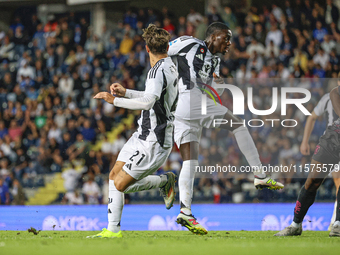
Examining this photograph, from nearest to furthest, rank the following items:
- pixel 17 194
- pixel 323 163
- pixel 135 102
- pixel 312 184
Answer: pixel 135 102
pixel 323 163
pixel 312 184
pixel 17 194

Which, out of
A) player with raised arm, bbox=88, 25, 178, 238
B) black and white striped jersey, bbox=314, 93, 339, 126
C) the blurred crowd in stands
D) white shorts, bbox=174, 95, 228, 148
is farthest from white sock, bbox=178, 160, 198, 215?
the blurred crowd in stands

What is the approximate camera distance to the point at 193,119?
233 inches

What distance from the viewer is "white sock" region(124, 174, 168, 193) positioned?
568cm

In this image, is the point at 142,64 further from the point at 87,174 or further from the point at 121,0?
the point at 87,174

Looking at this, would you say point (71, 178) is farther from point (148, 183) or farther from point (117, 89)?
point (117, 89)

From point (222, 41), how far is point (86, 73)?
9.30 m

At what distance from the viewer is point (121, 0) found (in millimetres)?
16688

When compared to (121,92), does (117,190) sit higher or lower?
lower

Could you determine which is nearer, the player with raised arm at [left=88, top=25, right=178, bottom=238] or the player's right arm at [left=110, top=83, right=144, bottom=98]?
the player's right arm at [left=110, top=83, right=144, bottom=98]

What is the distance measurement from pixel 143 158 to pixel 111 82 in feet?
30.7

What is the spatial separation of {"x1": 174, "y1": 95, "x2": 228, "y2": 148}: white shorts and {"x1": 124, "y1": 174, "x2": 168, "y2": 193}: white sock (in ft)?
1.66

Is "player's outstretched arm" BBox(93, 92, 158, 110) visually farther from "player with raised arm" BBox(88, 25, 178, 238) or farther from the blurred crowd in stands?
the blurred crowd in stands

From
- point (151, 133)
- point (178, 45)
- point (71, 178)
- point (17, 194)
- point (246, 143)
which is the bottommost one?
point (17, 194)

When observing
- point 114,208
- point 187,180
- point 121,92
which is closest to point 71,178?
point 114,208
